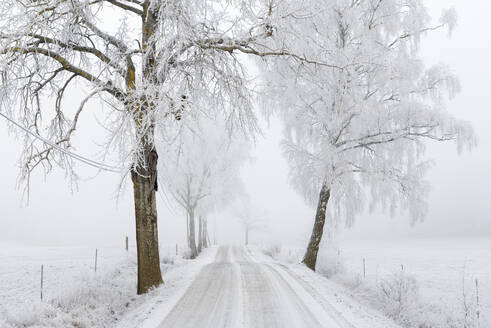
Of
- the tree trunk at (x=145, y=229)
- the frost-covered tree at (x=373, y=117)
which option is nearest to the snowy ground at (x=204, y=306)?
the tree trunk at (x=145, y=229)

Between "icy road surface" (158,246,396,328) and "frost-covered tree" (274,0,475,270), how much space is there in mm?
4904

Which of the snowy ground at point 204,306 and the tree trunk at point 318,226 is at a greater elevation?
the tree trunk at point 318,226

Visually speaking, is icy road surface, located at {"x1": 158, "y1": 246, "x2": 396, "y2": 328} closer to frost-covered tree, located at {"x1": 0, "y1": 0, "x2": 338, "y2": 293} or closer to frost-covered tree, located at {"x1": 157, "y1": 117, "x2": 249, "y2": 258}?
frost-covered tree, located at {"x1": 0, "y1": 0, "x2": 338, "y2": 293}

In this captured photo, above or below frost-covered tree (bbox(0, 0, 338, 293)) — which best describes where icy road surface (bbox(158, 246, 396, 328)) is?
below

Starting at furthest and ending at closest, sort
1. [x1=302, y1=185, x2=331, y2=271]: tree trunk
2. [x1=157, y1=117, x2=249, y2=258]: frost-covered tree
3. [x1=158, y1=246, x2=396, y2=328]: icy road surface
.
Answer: [x1=157, y1=117, x2=249, y2=258]: frost-covered tree
[x1=302, y1=185, x2=331, y2=271]: tree trunk
[x1=158, y1=246, x2=396, y2=328]: icy road surface

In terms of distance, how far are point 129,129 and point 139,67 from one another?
2.06 metres

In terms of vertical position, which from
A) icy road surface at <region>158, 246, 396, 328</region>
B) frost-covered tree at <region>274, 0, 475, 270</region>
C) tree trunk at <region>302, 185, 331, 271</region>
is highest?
frost-covered tree at <region>274, 0, 475, 270</region>

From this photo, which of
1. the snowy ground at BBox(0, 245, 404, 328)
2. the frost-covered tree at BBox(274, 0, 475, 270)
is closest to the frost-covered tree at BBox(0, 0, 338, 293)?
the snowy ground at BBox(0, 245, 404, 328)

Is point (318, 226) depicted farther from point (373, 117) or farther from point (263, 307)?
point (263, 307)

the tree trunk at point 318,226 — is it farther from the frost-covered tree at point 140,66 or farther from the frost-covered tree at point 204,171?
the frost-covered tree at point 204,171

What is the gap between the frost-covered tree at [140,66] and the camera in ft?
20.2

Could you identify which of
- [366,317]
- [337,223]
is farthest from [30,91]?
[337,223]

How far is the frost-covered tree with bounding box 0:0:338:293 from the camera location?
6.15 metres

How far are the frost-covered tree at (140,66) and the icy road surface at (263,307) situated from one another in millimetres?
1666
